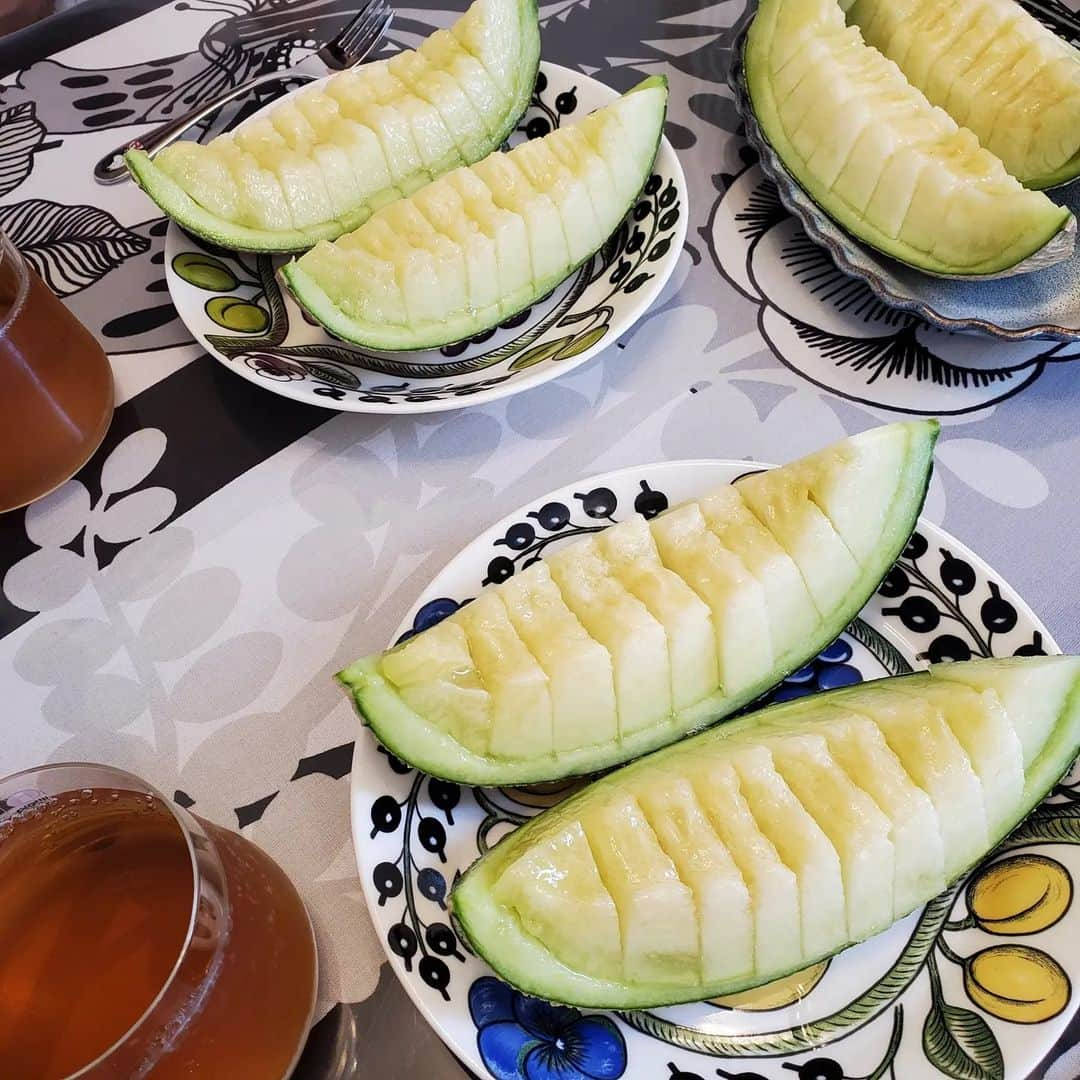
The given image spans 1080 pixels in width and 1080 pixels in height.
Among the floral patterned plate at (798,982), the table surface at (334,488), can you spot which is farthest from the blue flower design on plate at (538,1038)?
the table surface at (334,488)

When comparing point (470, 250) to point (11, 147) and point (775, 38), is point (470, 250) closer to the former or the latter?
point (775, 38)

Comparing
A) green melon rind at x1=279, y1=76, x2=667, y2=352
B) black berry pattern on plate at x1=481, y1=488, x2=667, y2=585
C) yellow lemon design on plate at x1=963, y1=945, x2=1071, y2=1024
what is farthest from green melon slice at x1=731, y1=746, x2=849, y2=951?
green melon rind at x1=279, y1=76, x2=667, y2=352

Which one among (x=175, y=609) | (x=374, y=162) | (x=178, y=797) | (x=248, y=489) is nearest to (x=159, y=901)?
(x=178, y=797)

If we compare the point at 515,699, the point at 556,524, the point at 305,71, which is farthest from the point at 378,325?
the point at 305,71

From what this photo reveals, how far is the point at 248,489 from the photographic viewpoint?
109 centimetres

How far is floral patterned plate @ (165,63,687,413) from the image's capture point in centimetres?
105

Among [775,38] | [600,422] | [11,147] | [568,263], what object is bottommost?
[600,422]

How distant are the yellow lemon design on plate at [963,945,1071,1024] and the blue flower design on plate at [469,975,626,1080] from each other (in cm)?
26

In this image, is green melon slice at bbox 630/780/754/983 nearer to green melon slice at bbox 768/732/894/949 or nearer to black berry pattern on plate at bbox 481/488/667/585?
green melon slice at bbox 768/732/894/949

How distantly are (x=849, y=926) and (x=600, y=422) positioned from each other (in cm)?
62

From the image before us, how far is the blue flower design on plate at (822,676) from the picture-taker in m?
0.87

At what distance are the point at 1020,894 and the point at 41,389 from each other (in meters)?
1.03

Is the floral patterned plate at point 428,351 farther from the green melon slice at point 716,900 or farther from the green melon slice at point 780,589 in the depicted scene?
the green melon slice at point 716,900

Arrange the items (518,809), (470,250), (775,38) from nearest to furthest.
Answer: (518,809), (470,250), (775,38)
